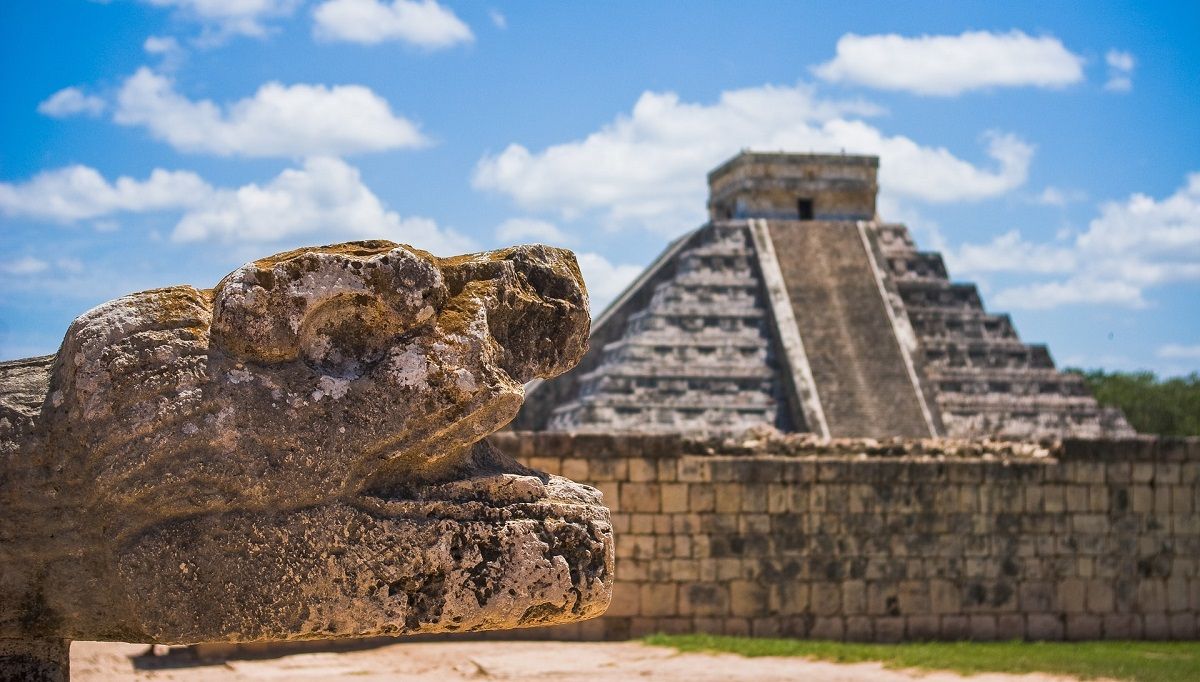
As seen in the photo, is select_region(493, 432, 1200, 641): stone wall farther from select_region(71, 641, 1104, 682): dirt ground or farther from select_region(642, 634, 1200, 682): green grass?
select_region(71, 641, 1104, 682): dirt ground

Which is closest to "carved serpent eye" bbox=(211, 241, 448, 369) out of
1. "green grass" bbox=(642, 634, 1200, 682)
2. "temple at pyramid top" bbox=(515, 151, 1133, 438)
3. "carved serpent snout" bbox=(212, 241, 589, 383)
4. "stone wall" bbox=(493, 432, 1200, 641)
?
"carved serpent snout" bbox=(212, 241, 589, 383)

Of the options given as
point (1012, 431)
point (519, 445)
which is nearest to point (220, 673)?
point (519, 445)

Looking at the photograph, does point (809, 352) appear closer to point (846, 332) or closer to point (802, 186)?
point (846, 332)

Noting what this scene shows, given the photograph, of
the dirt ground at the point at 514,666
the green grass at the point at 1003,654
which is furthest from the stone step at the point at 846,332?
the dirt ground at the point at 514,666

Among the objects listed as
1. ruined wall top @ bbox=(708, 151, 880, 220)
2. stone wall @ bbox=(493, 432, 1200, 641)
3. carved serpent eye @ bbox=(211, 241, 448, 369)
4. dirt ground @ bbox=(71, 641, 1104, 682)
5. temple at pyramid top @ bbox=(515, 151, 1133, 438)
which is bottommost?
dirt ground @ bbox=(71, 641, 1104, 682)

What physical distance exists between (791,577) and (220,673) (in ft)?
19.5

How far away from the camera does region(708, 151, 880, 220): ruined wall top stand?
33.2 metres

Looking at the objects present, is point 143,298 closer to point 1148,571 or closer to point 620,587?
point 620,587

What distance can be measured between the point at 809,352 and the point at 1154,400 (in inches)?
1011

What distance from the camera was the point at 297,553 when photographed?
3.67 m

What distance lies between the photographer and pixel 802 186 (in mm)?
33562

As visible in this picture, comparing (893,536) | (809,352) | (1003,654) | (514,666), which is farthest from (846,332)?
(514,666)

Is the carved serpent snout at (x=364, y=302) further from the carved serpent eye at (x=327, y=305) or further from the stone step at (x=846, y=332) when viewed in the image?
the stone step at (x=846, y=332)

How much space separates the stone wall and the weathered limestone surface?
35.4 feet
